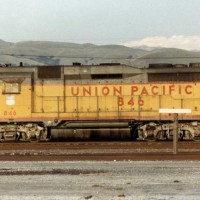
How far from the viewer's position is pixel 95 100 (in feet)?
86.0

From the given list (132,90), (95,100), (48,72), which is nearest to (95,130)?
(95,100)

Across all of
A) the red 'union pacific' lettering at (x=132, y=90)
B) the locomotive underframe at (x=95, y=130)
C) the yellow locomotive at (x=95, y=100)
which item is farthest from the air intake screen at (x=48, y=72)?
the locomotive underframe at (x=95, y=130)

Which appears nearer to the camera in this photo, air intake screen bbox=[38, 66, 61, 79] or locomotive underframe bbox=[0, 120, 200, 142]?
locomotive underframe bbox=[0, 120, 200, 142]

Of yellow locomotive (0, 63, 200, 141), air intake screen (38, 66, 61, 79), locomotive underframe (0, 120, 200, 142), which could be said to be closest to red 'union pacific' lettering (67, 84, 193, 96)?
yellow locomotive (0, 63, 200, 141)

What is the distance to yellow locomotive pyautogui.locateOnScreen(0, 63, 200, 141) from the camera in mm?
25719

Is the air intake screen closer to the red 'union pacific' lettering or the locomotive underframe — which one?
the red 'union pacific' lettering

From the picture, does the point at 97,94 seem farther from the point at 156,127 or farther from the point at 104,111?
the point at 156,127

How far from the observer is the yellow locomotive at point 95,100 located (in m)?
25.7

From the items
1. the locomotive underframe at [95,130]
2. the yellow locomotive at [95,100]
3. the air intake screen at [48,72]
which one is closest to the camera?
the locomotive underframe at [95,130]

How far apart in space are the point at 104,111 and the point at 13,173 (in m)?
14.3

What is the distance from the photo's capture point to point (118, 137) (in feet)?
84.1

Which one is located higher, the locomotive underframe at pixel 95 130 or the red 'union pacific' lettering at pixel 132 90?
the red 'union pacific' lettering at pixel 132 90

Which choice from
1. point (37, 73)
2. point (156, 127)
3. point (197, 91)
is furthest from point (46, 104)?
point (197, 91)

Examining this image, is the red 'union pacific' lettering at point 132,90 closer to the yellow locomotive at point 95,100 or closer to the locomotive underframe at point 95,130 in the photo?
the yellow locomotive at point 95,100
